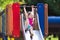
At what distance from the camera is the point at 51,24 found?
32.2ft

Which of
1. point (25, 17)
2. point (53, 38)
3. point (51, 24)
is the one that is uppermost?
point (25, 17)

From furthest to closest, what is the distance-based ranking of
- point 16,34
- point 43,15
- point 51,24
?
point 51,24 → point 43,15 → point 16,34

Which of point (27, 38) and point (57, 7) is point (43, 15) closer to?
point (27, 38)

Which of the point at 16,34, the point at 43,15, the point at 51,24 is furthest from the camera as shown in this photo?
the point at 51,24

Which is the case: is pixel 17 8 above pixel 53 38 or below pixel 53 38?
above

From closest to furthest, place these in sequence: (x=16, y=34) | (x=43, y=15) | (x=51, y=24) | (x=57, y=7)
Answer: (x=16, y=34) → (x=43, y=15) → (x=51, y=24) → (x=57, y=7)

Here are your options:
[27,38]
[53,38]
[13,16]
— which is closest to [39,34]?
[27,38]

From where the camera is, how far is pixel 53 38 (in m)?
12.8

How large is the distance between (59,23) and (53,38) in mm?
3081

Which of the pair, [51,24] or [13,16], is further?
[51,24]

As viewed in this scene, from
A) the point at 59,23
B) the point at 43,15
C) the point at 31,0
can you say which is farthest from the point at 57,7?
the point at 43,15

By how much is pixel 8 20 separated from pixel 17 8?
0.53m

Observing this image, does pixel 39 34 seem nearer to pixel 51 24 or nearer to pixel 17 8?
pixel 17 8

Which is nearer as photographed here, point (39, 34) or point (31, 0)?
point (39, 34)
